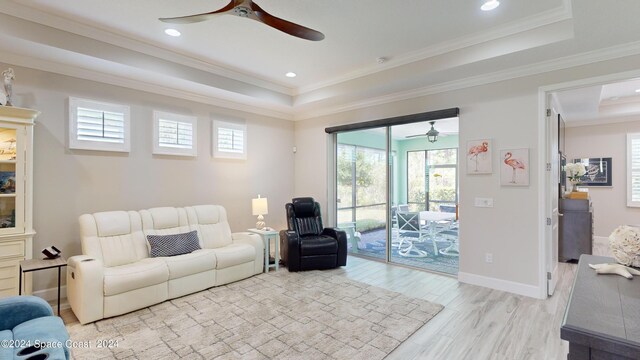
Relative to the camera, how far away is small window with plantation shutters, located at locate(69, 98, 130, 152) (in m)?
3.67

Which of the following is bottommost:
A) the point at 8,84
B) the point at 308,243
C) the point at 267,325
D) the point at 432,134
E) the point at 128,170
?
the point at 267,325

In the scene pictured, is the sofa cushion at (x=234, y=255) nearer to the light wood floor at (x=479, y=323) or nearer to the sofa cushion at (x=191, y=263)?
the sofa cushion at (x=191, y=263)

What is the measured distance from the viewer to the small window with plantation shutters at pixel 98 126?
367 cm

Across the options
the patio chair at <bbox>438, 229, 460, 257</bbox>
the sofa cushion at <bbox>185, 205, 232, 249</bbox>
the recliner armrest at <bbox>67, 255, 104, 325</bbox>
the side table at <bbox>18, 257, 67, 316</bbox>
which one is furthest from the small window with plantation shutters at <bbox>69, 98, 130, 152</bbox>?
the patio chair at <bbox>438, 229, 460, 257</bbox>

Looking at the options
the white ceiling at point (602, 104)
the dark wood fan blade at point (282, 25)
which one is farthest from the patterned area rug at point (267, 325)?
the white ceiling at point (602, 104)

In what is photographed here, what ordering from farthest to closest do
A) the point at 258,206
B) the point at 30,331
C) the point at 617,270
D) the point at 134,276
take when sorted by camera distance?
the point at 258,206
the point at 134,276
the point at 30,331
the point at 617,270

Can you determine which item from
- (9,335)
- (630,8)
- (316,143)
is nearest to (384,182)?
(316,143)

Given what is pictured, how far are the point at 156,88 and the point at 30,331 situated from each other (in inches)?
133

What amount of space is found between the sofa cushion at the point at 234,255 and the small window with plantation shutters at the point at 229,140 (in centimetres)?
163

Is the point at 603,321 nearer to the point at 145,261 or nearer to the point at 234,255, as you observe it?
the point at 234,255

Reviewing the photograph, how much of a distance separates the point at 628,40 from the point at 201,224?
533 centimetres

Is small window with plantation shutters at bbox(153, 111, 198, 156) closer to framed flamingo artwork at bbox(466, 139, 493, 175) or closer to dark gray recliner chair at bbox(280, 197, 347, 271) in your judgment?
dark gray recliner chair at bbox(280, 197, 347, 271)

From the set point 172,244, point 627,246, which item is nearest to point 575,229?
point 627,246

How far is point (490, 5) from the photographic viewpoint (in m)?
2.80
